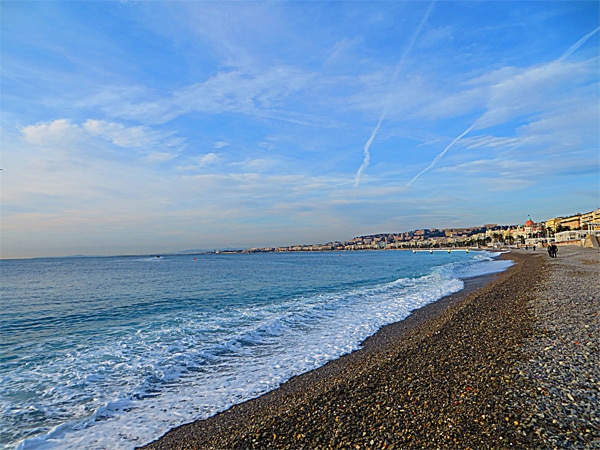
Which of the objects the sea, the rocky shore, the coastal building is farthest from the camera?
the coastal building

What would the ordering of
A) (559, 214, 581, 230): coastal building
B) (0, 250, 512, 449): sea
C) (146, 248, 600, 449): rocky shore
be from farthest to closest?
(559, 214, 581, 230): coastal building
(0, 250, 512, 449): sea
(146, 248, 600, 449): rocky shore

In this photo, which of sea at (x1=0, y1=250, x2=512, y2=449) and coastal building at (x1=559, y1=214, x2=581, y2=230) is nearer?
sea at (x1=0, y1=250, x2=512, y2=449)

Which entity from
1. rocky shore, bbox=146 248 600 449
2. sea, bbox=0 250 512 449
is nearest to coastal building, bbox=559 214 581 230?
sea, bbox=0 250 512 449

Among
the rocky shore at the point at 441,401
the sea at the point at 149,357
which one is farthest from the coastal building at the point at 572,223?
the rocky shore at the point at 441,401

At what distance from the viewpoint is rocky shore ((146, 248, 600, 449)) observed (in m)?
4.08

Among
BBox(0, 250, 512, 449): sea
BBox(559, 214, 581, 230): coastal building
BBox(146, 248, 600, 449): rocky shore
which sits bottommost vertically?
BBox(0, 250, 512, 449): sea

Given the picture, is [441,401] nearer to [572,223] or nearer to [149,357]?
[149,357]

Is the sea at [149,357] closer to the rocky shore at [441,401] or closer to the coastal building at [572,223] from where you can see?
the rocky shore at [441,401]

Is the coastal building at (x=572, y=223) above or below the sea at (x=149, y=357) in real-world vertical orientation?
above

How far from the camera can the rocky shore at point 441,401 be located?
4078mm

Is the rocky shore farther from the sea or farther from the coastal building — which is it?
the coastal building

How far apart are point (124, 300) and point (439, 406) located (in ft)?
70.5

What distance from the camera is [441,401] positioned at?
4.88 meters

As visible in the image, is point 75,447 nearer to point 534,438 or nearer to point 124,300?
point 534,438
